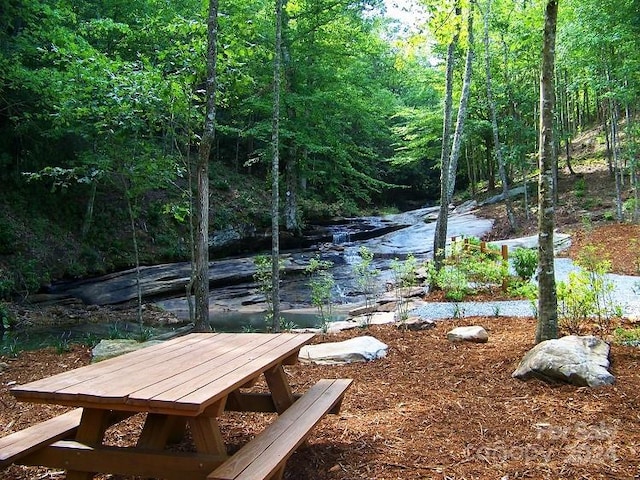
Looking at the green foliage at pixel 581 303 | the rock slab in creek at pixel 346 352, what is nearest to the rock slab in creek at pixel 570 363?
the green foliage at pixel 581 303

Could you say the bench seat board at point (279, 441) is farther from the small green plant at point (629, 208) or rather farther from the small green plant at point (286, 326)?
the small green plant at point (629, 208)

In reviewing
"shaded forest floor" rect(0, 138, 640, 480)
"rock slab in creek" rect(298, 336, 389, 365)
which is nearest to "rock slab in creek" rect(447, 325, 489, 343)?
"shaded forest floor" rect(0, 138, 640, 480)

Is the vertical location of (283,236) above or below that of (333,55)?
below

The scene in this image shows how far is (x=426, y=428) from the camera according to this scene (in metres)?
3.22

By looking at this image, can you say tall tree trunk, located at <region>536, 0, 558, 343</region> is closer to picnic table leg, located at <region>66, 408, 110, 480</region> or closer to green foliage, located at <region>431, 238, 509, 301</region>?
picnic table leg, located at <region>66, 408, 110, 480</region>

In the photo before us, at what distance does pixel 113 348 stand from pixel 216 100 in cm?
406

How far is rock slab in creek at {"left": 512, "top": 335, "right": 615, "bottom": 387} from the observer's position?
3768 millimetres

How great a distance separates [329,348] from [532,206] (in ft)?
54.7

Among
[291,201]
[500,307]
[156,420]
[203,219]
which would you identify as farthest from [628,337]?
[291,201]

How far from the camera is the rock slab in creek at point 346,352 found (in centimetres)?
517

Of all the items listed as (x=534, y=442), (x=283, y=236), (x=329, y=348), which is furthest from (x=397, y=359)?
(x=283, y=236)

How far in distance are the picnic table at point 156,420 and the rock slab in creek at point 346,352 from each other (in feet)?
7.44

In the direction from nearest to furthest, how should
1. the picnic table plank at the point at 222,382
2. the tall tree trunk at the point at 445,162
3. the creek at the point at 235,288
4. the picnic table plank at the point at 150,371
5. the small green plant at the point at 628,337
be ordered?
1. the picnic table plank at the point at 222,382
2. the picnic table plank at the point at 150,371
3. the small green plant at the point at 628,337
4. the tall tree trunk at the point at 445,162
5. the creek at the point at 235,288

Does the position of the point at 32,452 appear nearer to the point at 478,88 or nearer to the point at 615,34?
the point at 615,34
